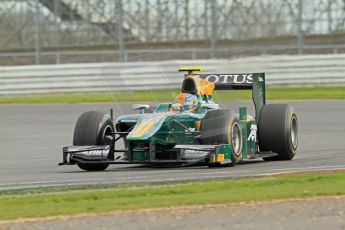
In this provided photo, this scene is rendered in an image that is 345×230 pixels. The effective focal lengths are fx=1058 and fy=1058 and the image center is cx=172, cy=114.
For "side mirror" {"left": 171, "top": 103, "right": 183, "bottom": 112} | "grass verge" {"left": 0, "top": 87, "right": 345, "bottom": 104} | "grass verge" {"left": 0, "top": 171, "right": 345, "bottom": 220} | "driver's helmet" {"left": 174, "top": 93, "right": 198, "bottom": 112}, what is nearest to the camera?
"grass verge" {"left": 0, "top": 171, "right": 345, "bottom": 220}

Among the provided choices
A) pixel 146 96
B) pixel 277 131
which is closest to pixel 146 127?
pixel 277 131

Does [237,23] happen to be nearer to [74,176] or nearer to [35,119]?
[35,119]

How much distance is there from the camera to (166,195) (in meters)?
11.0

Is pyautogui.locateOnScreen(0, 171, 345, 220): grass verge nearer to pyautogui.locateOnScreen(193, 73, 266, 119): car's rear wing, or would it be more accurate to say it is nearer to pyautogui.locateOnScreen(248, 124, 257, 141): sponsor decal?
pyautogui.locateOnScreen(248, 124, 257, 141): sponsor decal

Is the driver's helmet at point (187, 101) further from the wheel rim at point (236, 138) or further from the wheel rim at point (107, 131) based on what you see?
the wheel rim at point (107, 131)

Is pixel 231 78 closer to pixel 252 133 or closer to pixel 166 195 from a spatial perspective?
pixel 252 133

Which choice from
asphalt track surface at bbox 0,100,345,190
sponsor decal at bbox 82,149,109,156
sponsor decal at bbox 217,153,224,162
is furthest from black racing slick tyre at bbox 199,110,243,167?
sponsor decal at bbox 82,149,109,156

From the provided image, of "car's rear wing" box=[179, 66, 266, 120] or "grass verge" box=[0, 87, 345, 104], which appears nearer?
"car's rear wing" box=[179, 66, 266, 120]

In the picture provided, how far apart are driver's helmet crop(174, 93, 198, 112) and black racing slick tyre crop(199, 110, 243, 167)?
704 mm

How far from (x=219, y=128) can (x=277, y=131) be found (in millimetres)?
1581

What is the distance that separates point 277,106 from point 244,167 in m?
1.54

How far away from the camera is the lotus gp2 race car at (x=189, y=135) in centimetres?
1428

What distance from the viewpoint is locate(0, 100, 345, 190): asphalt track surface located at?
13328 millimetres

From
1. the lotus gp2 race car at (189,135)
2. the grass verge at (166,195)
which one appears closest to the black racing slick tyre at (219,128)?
the lotus gp2 race car at (189,135)
